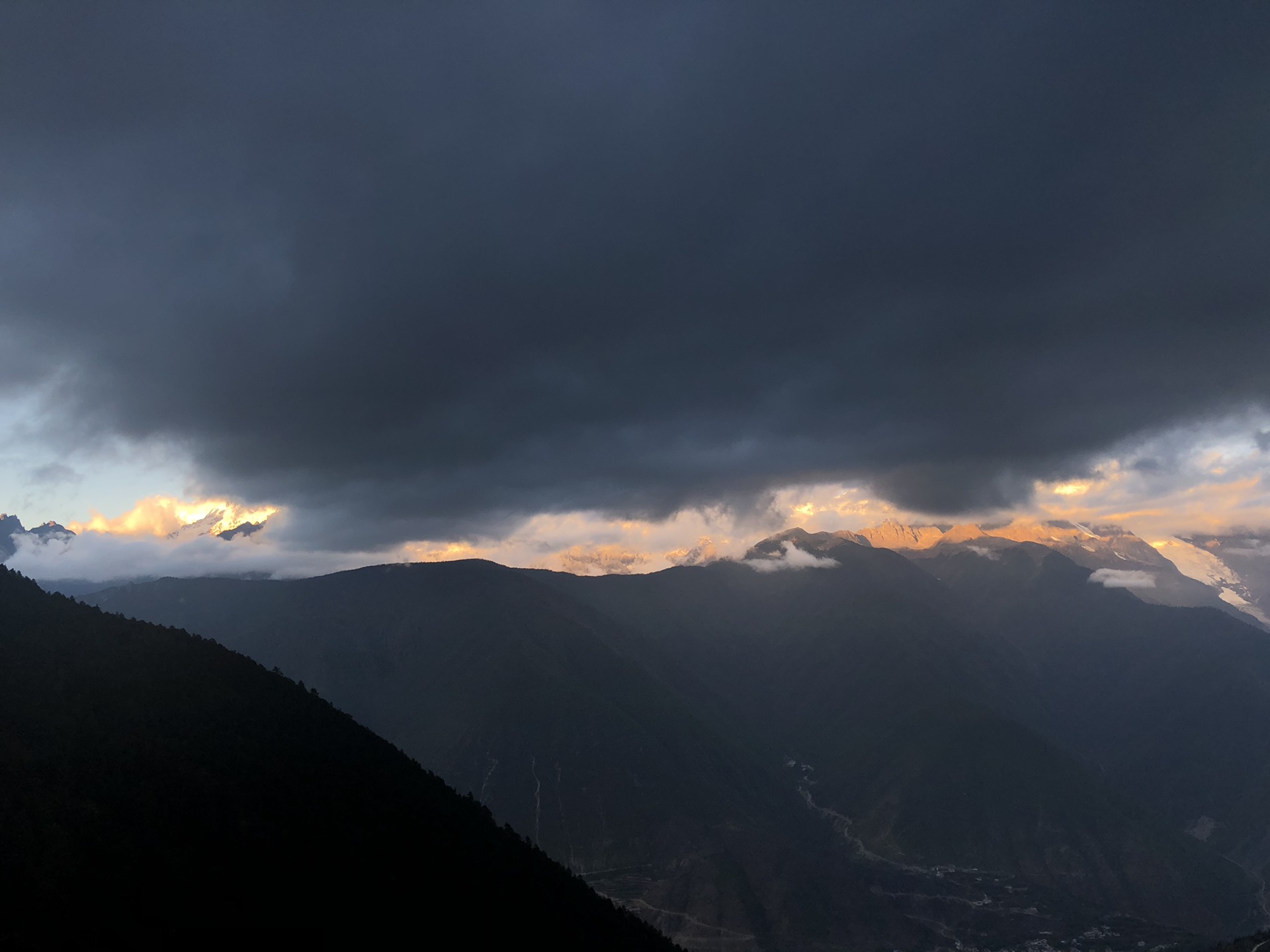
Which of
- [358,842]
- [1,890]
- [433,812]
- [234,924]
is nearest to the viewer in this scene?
[1,890]

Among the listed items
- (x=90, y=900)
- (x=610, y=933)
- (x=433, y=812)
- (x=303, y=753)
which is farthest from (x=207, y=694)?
(x=610, y=933)

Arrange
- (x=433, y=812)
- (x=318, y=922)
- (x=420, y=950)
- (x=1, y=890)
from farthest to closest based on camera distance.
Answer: (x=433, y=812), (x=420, y=950), (x=318, y=922), (x=1, y=890)

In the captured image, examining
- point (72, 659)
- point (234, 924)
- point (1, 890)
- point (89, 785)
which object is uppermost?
point (72, 659)

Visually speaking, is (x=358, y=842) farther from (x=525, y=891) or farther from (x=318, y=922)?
(x=525, y=891)

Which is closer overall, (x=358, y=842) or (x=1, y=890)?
(x=1, y=890)

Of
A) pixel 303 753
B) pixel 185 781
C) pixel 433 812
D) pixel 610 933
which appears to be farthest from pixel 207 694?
pixel 610 933

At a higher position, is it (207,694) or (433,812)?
(207,694)
